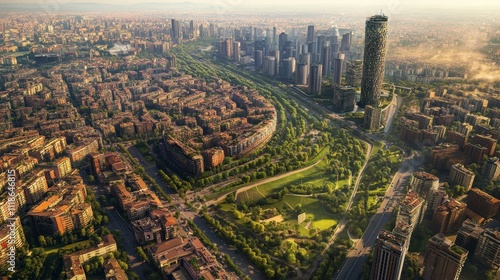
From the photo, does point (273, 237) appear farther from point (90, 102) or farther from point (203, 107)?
point (90, 102)

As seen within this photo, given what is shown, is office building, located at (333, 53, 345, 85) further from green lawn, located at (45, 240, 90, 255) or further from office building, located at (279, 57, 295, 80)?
green lawn, located at (45, 240, 90, 255)

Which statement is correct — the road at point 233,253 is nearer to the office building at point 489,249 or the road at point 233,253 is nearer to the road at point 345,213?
the road at point 345,213

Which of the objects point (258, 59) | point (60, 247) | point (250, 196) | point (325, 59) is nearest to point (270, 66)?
point (258, 59)

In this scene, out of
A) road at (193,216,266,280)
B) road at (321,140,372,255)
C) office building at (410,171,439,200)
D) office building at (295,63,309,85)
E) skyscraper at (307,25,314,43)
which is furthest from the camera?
skyscraper at (307,25,314,43)

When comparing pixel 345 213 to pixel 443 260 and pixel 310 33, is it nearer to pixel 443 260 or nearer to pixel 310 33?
pixel 443 260

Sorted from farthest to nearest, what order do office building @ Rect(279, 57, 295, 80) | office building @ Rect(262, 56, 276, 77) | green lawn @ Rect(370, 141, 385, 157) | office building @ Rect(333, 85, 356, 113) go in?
1. office building @ Rect(262, 56, 276, 77)
2. office building @ Rect(279, 57, 295, 80)
3. office building @ Rect(333, 85, 356, 113)
4. green lawn @ Rect(370, 141, 385, 157)

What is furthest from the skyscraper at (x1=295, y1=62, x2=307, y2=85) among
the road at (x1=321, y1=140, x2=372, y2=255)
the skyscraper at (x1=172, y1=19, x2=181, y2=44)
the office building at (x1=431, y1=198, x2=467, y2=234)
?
the skyscraper at (x1=172, y1=19, x2=181, y2=44)

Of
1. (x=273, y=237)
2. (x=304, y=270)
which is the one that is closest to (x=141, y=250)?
(x=273, y=237)

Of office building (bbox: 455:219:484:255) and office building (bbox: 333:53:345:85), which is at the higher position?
office building (bbox: 333:53:345:85)
